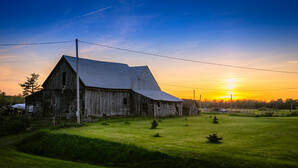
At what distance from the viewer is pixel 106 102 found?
37.3 metres

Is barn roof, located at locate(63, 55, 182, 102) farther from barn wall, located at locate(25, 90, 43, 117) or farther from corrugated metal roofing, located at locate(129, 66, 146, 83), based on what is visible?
barn wall, located at locate(25, 90, 43, 117)

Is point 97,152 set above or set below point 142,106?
below

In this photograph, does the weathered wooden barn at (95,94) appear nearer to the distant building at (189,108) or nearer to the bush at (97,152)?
the distant building at (189,108)

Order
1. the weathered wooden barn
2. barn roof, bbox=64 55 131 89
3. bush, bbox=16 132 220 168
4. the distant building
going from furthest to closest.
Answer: the distant building, barn roof, bbox=64 55 131 89, the weathered wooden barn, bush, bbox=16 132 220 168

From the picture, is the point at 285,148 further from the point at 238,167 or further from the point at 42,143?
the point at 42,143

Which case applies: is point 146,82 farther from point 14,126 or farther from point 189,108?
point 14,126

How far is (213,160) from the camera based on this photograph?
1109cm

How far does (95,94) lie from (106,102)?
8.21 feet

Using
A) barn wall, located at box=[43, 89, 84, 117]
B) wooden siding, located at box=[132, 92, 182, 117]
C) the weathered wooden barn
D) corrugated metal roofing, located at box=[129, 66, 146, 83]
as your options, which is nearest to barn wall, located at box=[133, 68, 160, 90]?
the weathered wooden barn

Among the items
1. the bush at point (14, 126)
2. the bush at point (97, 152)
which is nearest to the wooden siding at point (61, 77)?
the bush at point (14, 126)

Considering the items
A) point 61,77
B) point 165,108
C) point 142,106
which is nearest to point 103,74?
point 61,77

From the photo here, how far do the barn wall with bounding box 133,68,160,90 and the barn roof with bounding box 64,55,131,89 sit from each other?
190 centimetres

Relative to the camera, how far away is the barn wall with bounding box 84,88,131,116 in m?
34.7

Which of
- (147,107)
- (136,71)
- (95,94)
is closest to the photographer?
(95,94)
